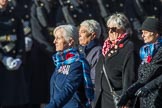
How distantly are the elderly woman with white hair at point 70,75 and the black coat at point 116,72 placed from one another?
0.44m

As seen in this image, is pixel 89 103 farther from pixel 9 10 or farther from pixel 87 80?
pixel 9 10

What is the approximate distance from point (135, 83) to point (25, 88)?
11.5 feet

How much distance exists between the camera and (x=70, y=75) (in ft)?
25.1

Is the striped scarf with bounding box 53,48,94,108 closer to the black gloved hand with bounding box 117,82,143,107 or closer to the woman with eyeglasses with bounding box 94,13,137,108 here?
the black gloved hand with bounding box 117,82,143,107

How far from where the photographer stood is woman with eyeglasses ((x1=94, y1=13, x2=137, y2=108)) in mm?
8055

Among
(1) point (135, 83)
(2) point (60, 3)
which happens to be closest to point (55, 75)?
(1) point (135, 83)

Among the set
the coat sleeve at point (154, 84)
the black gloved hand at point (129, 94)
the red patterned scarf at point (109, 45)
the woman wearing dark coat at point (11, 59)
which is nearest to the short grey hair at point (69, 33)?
the red patterned scarf at point (109, 45)

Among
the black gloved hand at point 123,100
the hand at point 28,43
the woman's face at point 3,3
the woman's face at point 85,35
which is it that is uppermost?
the woman's face at point 3,3

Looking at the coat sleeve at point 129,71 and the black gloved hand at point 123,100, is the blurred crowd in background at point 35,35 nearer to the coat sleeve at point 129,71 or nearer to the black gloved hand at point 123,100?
the coat sleeve at point 129,71

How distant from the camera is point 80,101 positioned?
305 inches

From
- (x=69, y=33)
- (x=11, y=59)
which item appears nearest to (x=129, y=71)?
(x=69, y=33)

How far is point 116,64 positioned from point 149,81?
568 millimetres

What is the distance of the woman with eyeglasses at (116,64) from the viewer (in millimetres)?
8055

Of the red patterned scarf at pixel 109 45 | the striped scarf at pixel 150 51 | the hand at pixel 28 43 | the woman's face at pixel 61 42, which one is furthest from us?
the hand at pixel 28 43
